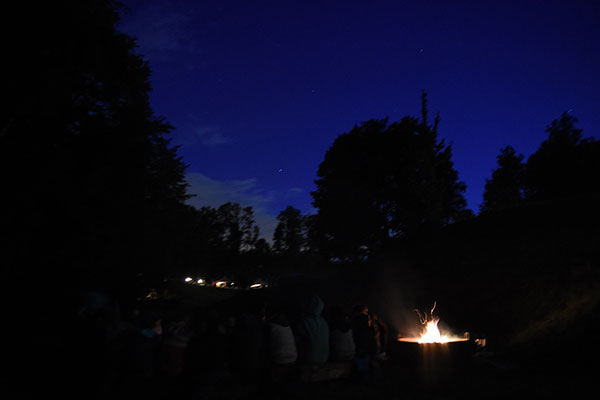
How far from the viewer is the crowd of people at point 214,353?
5688mm

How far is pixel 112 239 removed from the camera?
43.0 ft

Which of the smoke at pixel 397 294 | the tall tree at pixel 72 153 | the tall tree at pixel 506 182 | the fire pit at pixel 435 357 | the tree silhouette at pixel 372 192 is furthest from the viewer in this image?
the tall tree at pixel 506 182

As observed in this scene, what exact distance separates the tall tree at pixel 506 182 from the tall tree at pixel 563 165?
23.7 ft

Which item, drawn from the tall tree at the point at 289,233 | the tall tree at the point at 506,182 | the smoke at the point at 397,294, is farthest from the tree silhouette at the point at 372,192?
the tall tree at the point at 289,233

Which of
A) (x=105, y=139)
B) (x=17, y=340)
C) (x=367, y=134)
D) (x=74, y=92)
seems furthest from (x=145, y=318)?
(x=367, y=134)

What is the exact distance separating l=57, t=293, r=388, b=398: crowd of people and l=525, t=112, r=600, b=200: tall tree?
33.2 metres

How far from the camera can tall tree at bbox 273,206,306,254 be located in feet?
272

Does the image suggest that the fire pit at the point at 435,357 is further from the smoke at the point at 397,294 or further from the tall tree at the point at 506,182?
the tall tree at the point at 506,182

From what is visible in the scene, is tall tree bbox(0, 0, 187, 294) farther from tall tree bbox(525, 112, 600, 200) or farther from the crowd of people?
tall tree bbox(525, 112, 600, 200)

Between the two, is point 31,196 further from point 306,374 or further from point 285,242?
point 285,242

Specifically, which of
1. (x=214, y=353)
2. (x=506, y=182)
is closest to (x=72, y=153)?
(x=214, y=353)

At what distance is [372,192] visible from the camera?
31750 millimetres

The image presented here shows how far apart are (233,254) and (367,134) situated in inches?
2115

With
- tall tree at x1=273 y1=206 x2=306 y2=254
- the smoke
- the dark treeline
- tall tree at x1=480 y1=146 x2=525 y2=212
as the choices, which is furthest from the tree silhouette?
tall tree at x1=273 y1=206 x2=306 y2=254
